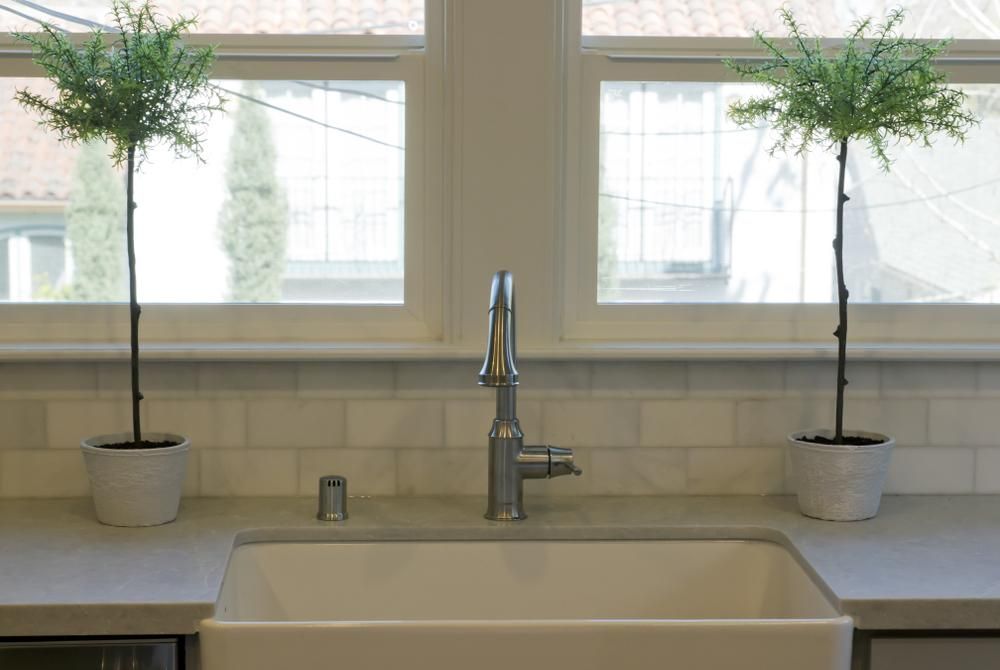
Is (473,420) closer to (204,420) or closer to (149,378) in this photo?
(204,420)

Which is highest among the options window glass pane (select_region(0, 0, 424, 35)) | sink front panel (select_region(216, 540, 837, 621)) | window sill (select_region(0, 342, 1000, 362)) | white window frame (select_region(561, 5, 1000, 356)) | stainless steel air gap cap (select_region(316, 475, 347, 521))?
window glass pane (select_region(0, 0, 424, 35))

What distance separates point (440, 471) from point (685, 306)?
554 millimetres

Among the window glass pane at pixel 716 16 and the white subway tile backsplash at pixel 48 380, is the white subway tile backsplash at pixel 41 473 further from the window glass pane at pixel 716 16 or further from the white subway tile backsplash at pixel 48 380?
the window glass pane at pixel 716 16

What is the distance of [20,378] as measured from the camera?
2.00 m

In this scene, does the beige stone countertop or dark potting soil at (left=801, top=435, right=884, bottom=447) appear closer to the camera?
the beige stone countertop

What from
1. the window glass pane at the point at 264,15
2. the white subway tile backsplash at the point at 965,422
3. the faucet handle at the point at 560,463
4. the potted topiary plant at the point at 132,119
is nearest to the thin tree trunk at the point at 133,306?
the potted topiary plant at the point at 132,119

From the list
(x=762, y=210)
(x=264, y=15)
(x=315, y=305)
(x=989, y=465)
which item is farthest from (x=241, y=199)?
(x=989, y=465)

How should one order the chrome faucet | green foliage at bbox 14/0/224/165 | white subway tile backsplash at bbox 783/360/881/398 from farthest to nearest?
1. white subway tile backsplash at bbox 783/360/881/398
2. the chrome faucet
3. green foliage at bbox 14/0/224/165

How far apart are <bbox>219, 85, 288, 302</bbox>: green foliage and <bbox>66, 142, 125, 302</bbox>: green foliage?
0.64 ft

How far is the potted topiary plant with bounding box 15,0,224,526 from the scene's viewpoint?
5.73 ft

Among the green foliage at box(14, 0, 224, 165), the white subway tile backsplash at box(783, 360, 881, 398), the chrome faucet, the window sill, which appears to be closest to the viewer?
the green foliage at box(14, 0, 224, 165)

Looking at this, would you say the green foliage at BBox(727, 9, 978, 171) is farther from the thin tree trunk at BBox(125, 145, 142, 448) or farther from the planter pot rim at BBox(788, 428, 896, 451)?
the thin tree trunk at BBox(125, 145, 142, 448)

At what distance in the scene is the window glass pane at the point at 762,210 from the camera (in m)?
2.09

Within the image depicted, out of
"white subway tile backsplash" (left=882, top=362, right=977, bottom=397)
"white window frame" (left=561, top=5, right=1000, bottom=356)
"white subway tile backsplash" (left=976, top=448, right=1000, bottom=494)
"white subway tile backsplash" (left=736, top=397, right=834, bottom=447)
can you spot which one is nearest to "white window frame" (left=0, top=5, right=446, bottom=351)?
"white window frame" (left=561, top=5, right=1000, bottom=356)
